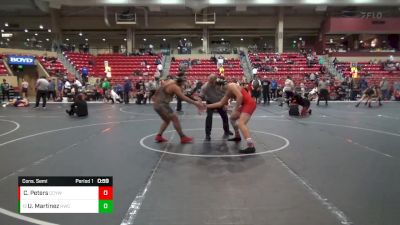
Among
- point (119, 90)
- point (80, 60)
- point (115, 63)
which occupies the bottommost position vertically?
point (119, 90)

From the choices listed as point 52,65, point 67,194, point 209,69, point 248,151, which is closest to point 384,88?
point 209,69

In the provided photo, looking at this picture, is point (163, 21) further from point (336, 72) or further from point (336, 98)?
point (336, 98)

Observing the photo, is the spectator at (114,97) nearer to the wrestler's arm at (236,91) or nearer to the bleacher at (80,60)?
→ the bleacher at (80,60)

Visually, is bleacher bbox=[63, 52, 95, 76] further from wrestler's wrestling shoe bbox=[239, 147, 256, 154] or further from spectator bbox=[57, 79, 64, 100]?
wrestler's wrestling shoe bbox=[239, 147, 256, 154]

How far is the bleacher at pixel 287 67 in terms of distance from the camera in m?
31.5

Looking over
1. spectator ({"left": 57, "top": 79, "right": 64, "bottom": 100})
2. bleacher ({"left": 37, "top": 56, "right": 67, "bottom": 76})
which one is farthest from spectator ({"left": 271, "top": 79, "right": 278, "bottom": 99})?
bleacher ({"left": 37, "top": 56, "right": 67, "bottom": 76})

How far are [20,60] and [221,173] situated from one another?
1134 inches

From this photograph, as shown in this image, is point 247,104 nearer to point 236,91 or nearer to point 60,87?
point 236,91

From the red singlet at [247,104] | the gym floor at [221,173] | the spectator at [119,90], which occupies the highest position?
the red singlet at [247,104]

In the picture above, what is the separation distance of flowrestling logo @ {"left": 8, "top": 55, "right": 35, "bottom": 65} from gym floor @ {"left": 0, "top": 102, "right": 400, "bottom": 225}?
21.6m

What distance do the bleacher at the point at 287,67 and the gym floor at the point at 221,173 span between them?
20.9m

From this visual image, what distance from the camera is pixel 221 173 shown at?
592 cm

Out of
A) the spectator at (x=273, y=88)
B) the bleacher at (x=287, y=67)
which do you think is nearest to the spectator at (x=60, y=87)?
the spectator at (x=273, y=88)

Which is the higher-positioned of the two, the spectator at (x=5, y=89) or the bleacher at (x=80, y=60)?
the bleacher at (x=80, y=60)
